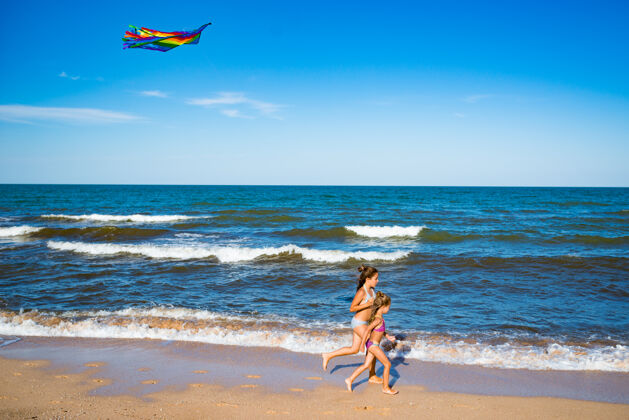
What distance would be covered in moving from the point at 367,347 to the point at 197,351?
10.5 ft

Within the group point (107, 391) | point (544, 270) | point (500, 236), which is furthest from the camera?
point (500, 236)

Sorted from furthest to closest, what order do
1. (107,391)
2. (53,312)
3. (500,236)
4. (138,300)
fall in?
(500,236) < (138,300) < (53,312) < (107,391)

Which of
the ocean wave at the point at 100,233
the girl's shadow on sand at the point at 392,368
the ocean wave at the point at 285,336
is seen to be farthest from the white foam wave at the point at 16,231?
the girl's shadow on sand at the point at 392,368

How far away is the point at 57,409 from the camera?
457 cm

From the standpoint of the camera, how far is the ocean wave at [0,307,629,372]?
20.4ft

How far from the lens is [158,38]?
22.1 feet

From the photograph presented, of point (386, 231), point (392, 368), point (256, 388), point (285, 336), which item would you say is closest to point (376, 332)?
point (392, 368)

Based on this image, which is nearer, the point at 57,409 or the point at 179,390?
the point at 57,409

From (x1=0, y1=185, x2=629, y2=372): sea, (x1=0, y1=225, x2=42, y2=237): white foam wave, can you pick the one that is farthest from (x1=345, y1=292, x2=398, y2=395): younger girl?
(x1=0, y1=225, x2=42, y2=237): white foam wave

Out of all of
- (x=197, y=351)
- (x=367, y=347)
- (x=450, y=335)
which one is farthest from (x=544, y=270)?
(x=197, y=351)

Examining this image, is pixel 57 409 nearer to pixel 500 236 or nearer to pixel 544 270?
pixel 544 270

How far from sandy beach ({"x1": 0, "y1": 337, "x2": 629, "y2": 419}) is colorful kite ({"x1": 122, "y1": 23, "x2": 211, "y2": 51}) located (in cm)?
532

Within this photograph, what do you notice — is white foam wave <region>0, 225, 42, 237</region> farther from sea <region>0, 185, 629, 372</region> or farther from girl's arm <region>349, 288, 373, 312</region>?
girl's arm <region>349, 288, 373, 312</region>

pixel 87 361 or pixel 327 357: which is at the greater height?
pixel 327 357
